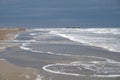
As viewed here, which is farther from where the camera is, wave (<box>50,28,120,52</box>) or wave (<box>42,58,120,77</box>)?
wave (<box>50,28,120,52</box>)

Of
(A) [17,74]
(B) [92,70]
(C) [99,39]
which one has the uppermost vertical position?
(A) [17,74]

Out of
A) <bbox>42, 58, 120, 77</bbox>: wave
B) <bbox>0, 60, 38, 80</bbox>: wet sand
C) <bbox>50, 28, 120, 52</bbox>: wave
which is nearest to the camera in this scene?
<bbox>0, 60, 38, 80</bbox>: wet sand

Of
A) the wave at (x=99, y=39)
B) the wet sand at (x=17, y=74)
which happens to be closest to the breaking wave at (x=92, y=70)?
the wet sand at (x=17, y=74)

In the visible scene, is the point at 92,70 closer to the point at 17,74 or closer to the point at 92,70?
the point at 92,70

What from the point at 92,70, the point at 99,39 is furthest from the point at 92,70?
the point at 99,39

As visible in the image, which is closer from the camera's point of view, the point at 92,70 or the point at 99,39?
the point at 92,70

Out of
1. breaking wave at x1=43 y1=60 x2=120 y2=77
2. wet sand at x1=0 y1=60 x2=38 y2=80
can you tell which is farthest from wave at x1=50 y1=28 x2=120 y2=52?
wet sand at x1=0 y1=60 x2=38 y2=80

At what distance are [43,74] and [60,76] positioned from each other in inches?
38.9

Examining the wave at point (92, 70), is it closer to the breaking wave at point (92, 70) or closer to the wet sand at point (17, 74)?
the breaking wave at point (92, 70)

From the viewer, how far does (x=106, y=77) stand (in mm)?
11812

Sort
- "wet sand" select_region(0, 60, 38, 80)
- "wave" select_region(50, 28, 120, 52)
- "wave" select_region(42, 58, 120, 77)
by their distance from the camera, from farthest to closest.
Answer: "wave" select_region(50, 28, 120, 52), "wave" select_region(42, 58, 120, 77), "wet sand" select_region(0, 60, 38, 80)

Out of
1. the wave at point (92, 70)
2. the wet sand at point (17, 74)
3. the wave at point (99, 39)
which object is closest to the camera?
the wet sand at point (17, 74)

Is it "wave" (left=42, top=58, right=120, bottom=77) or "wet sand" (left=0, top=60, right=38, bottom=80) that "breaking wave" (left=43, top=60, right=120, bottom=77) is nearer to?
"wave" (left=42, top=58, right=120, bottom=77)

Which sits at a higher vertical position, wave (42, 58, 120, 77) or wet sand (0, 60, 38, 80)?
wet sand (0, 60, 38, 80)
